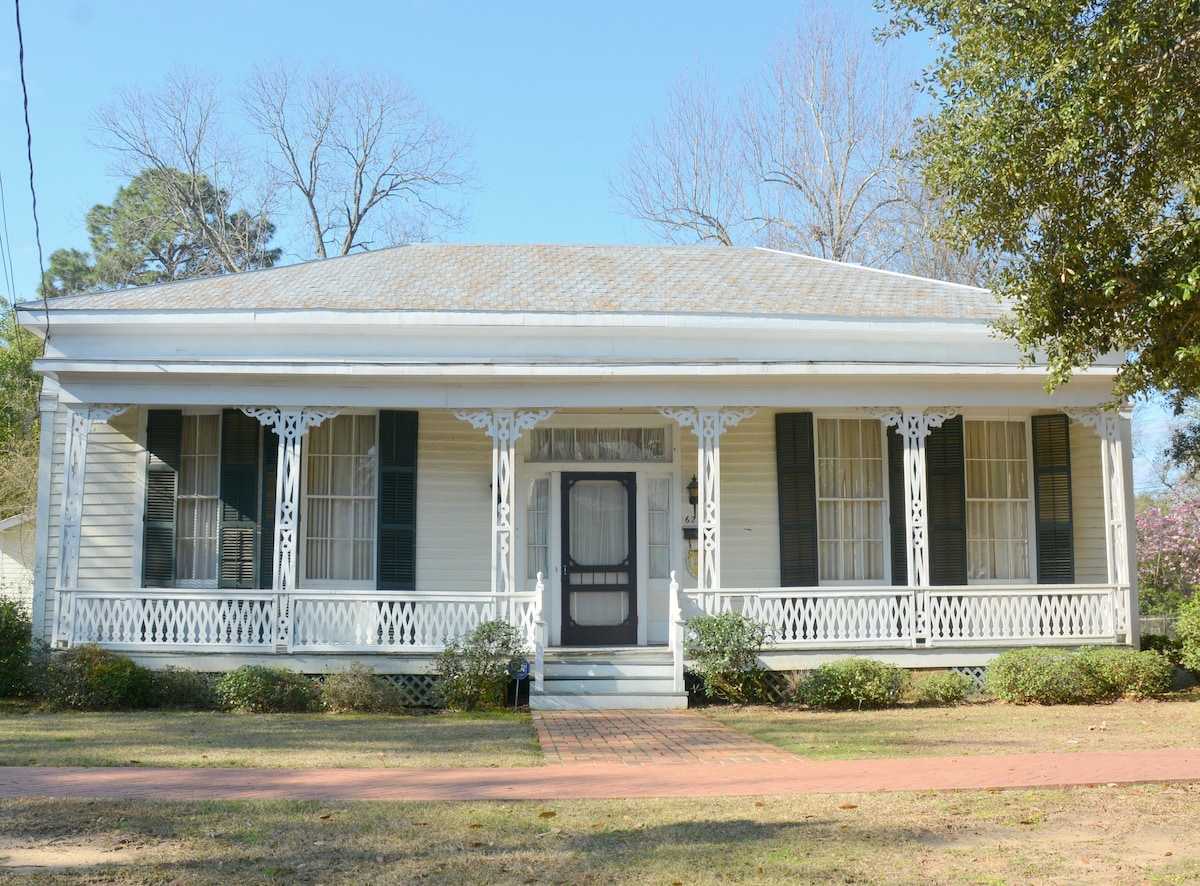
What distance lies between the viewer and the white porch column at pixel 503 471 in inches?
532

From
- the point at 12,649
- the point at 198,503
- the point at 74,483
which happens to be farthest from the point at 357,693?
the point at 12,649

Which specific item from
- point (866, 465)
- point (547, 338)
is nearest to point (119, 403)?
point (547, 338)

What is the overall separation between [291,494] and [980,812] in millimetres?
8954

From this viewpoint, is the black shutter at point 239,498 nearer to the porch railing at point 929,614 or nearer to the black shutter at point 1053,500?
the porch railing at point 929,614

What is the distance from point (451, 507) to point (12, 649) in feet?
18.5

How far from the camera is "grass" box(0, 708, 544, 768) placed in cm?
933

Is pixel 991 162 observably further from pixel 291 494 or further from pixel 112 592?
pixel 112 592

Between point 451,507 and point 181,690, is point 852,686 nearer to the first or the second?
point 451,507

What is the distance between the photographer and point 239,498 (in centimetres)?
1456

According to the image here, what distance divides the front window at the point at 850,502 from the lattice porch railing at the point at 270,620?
437 cm

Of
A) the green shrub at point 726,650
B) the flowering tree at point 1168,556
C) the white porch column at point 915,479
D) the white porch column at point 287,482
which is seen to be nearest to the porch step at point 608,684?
the green shrub at point 726,650

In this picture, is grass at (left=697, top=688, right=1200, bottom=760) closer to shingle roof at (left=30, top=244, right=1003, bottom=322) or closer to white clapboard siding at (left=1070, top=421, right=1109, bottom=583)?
white clapboard siding at (left=1070, top=421, right=1109, bottom=583)

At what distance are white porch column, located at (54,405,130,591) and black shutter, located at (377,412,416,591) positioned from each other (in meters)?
3.23

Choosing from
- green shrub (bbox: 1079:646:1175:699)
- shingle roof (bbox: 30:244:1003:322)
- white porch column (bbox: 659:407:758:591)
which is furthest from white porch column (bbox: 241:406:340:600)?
green shrub (bbox: 1079:646:1175:699)
